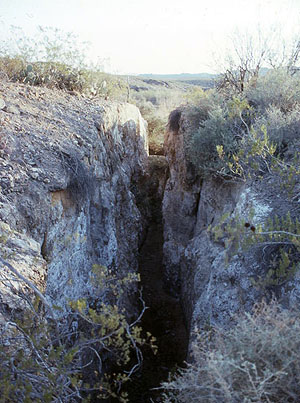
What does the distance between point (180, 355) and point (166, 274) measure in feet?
8.37

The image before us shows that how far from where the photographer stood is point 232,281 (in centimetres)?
475

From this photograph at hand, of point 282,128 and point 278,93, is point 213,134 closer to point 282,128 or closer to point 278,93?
point 282,128

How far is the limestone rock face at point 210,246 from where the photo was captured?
14.5ft

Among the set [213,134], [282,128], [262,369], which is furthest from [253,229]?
[213,134]

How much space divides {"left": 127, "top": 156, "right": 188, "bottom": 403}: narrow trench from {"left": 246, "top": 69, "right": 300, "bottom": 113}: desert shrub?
4336 mm

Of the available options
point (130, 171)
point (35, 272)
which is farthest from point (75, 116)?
point (35, 272)

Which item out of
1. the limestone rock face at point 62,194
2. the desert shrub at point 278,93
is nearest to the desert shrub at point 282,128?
the desert shrub at point 278,93

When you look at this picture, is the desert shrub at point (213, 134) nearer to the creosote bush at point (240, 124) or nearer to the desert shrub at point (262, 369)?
the creosote bush at point (240, 124)

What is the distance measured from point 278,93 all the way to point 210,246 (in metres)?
3.47

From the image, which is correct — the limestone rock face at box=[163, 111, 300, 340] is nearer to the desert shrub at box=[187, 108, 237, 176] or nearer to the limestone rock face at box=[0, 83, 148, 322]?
the desert shrub at box=[187, 108, 237, 176]

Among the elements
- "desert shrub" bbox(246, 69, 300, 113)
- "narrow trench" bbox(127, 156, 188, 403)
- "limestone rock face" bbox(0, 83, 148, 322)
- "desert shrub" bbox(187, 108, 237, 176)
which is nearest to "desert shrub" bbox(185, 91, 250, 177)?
"desert shrub" bbox(187, 108, 237, 176)

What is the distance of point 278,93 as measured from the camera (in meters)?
7.24

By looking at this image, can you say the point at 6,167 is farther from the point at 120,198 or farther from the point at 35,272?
the point at 120,198

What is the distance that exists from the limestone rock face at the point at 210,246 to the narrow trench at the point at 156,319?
1.22 feet
